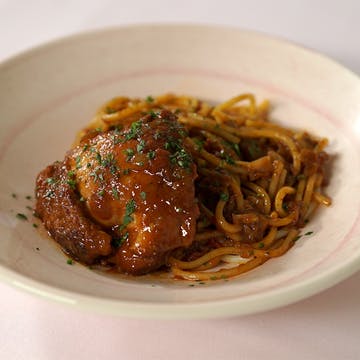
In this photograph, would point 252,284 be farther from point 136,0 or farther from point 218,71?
point 136,0

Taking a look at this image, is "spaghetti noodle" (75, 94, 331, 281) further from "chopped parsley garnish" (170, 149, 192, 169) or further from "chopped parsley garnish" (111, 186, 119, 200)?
"chopped parsley garnish" (111, 186, 119, 200)

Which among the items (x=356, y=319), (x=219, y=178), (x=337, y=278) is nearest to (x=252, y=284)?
(x=337, y=278)

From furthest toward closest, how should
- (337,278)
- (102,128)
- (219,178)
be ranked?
(102,128) → (219,178) → (337,278)

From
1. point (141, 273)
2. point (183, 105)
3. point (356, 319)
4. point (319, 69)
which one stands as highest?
point (319, 69)

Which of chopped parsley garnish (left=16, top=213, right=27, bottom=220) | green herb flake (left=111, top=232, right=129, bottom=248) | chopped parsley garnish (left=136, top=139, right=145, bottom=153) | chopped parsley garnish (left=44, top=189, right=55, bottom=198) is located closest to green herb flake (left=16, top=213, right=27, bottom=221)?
chopped parsley garnish (left=16, top=213, right=27, bottom=220)

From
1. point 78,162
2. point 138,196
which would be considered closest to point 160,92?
point 78,162

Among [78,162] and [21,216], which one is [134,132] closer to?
[78,162]
